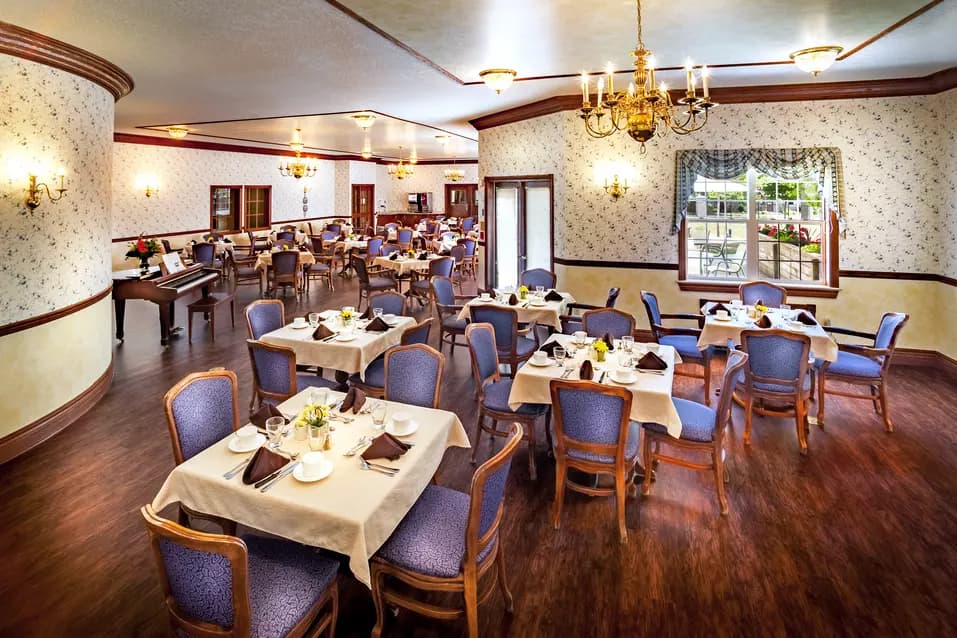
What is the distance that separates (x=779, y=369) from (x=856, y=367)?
3.26ft

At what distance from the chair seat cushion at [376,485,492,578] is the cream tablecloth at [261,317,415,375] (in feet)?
6.49

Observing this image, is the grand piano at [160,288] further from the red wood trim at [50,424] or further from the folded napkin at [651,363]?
the folded napkin at [651,363]

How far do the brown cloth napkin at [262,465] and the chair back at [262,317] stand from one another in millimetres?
2670

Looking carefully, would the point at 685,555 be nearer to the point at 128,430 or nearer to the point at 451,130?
the point at 128,430

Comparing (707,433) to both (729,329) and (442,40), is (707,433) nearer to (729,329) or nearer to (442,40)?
(729,329)

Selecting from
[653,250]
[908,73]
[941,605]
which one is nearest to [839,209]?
[908,73]

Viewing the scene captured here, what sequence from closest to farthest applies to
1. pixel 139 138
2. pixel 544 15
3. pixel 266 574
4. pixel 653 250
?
pixel 266 574 < pixel 544 15 < pixel 653 250 < pixel 139 138

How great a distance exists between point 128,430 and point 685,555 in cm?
433

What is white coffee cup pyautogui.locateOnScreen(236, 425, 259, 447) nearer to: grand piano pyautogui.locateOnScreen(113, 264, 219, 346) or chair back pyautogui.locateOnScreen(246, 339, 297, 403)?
chair back pyautogui.locateOnScreen(246, 339, 297, 403)

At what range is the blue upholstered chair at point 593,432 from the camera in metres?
2.94

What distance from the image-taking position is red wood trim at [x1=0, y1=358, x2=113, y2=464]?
4.03 metres

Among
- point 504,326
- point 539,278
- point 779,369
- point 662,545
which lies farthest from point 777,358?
point 539,278

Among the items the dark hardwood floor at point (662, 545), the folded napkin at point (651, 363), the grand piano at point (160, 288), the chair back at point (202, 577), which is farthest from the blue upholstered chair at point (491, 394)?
the grand piano at point (160, 288)

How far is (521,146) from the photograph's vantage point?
26.4 feet
